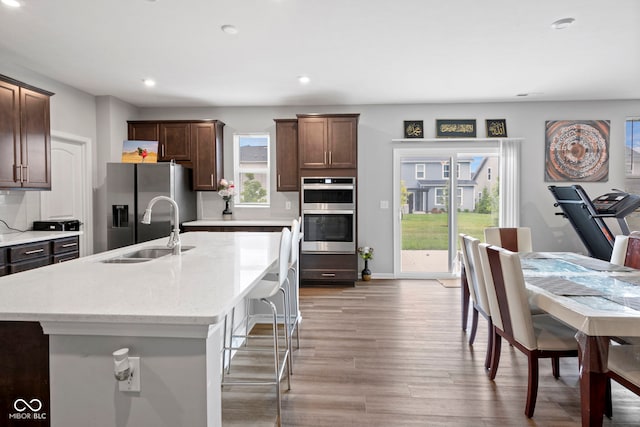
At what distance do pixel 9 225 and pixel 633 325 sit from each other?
521cm

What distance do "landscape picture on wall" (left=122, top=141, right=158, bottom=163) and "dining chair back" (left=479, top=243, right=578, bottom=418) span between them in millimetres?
4700

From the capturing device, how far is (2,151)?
3238 millimetres

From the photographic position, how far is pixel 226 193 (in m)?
5.32

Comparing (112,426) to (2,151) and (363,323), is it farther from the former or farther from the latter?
(2,151)

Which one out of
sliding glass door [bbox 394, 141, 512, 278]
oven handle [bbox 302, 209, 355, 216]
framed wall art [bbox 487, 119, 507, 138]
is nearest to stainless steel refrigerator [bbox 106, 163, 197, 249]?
oven handle [bbox 302, 209, 355, 216]

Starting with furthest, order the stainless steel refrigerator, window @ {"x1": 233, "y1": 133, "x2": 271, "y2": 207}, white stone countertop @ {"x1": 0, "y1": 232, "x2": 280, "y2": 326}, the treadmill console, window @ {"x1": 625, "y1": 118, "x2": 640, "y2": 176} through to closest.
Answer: window @ {"x1": 233, "y1": 133, "x2": 271, "y2": 207} < window @ {"x1": 625, "y1": 118, "x2": 640, "y2": 176} < the stainless steel refrigerator < the treadmill console < white stone countertop @ {"x1": 0, "y1": 232, "x2": 280, "y2": 326}

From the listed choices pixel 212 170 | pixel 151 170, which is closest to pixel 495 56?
pixel 212 170

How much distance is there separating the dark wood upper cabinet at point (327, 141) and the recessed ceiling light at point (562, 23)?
2506 millimetres

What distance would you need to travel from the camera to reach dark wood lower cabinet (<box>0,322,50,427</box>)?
3.93ft

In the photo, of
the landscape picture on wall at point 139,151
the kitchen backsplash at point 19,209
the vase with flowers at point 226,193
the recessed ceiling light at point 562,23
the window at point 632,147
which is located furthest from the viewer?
the vase with flowers at point 226,193

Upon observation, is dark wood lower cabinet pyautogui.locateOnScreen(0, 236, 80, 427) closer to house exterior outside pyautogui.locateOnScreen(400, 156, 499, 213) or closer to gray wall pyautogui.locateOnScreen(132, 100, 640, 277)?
gray wall pyautogui.locateOnScreen(132, 100, 640, 277)

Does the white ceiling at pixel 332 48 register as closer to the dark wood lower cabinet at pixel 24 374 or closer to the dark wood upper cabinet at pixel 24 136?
the dark wood upper cabinet at pixel 24 136

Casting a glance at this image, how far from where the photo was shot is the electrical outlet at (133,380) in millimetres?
1109

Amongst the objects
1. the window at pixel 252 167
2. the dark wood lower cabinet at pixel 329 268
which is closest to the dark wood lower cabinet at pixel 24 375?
the dark wood lower cabinet at pixel 329 268
